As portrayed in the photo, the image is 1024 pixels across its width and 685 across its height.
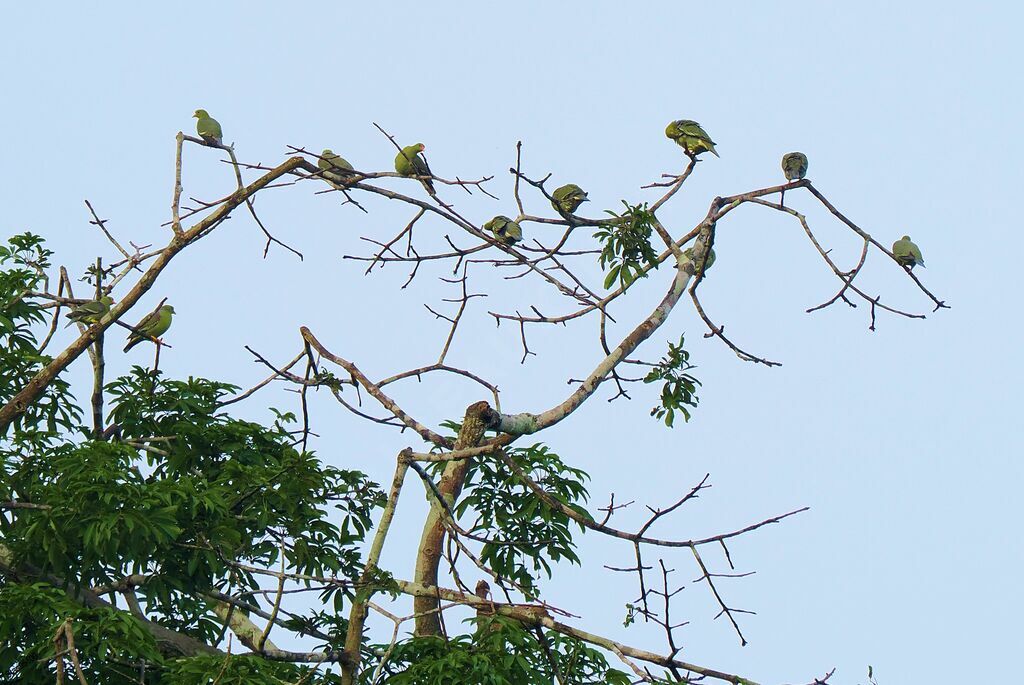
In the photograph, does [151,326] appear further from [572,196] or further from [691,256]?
[691,256]

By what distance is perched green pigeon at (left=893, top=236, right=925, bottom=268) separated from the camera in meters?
7.08

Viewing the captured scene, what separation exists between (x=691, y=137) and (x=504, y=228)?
1.41 m

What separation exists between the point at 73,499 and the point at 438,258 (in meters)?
2.27

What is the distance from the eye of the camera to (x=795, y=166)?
7047mm

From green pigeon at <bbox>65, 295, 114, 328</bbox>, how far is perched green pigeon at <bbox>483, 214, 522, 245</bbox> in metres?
2.45

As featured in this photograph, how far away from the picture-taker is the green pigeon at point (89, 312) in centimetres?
753

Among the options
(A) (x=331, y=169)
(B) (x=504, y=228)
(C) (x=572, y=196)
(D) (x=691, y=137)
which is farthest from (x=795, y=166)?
(A) (x=331, y=169)

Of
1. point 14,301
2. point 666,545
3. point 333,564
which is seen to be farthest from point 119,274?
point 666,545

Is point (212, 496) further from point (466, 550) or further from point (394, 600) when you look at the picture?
point (466, 550)

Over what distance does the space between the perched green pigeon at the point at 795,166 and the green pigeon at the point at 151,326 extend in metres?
3.68

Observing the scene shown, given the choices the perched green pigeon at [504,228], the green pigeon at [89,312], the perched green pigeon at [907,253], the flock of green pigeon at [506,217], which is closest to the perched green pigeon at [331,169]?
the flock of green pigeon at [506,217]

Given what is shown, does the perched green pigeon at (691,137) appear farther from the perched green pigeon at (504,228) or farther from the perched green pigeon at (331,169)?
the perched green pigeon at (331,169)

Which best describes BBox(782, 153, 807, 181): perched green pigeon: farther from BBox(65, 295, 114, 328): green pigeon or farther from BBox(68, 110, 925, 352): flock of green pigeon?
BBox(65, 295, 114, 328): green pigeon

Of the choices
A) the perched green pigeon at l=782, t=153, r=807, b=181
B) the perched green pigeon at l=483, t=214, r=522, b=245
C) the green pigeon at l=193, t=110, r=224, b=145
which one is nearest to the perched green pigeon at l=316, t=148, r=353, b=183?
the perched green pigeon at l=483, t=214, r=522, b=245
